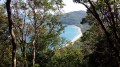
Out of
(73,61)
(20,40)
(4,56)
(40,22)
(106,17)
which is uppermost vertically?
(106,17)

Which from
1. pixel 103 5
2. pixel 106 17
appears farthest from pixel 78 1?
pixel 106 17

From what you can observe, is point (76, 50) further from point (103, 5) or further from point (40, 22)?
point (103, 5)

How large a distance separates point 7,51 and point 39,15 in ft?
29.6

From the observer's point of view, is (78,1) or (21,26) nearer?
(78,1)

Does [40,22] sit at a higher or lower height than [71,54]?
higher

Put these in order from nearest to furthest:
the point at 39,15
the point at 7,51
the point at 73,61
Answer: the point at 39,15 → the point at 7,51 → the point at 73,61

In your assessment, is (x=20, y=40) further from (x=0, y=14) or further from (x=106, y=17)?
(x=106, y=17)

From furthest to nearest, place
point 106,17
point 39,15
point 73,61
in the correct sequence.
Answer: point 73,61 → point 39,15 → point 106,17

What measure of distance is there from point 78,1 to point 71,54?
94.1 ft

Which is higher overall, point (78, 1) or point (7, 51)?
point (78, 1)

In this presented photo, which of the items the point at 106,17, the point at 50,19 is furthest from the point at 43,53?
the point at 106,17

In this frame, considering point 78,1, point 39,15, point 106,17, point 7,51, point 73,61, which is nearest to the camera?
point 78,1

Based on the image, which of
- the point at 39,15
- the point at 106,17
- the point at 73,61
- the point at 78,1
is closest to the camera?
the point at 78,1

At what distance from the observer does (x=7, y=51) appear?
39281mm
